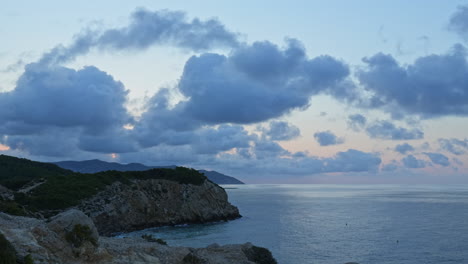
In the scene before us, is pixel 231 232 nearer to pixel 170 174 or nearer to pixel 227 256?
pixel 170 174

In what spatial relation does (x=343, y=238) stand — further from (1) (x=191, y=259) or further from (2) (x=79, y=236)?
(2) (x=79, y=236)

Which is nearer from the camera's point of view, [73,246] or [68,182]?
[73,246]

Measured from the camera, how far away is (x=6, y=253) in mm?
21062

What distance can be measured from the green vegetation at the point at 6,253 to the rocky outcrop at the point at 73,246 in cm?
135

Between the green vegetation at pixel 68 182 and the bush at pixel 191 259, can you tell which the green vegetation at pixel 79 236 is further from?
the green vegetation at pixel 68 182

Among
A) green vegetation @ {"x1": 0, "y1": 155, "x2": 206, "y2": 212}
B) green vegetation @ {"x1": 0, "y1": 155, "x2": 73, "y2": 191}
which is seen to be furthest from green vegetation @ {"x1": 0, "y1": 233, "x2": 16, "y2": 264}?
green vegetation @ {"x1": 0, "y1": 155, "x2": 73, "y2": 191}

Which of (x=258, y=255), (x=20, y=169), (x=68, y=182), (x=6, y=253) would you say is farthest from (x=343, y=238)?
(x=20, y=169)

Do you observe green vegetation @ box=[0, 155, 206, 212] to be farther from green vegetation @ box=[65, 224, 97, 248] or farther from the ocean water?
green vegetation @ box=[65, 224, 97, 248]

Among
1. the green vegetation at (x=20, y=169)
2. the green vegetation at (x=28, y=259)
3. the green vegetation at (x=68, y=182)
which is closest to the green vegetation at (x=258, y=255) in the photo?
the green vegetation at (x=28, y=259)

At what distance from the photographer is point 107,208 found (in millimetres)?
90812

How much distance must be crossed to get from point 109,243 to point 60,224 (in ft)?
14.6

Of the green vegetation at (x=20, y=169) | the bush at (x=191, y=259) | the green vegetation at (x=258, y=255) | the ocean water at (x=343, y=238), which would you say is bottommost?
the ocean water at (x=343, y=238)

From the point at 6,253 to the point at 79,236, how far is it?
6340mm

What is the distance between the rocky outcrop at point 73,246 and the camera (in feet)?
81.9
